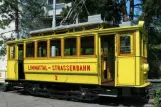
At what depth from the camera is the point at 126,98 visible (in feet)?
55.7

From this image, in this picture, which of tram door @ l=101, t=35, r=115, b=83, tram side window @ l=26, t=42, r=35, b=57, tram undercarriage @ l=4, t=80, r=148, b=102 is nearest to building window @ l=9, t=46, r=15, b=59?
tram undercarriage @ l=4, t=80, r=148, b=102

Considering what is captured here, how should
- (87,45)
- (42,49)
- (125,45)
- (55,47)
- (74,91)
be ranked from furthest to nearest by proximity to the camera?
(42,49)
(55,47)
(74,91)
(87,45)
(125,45)

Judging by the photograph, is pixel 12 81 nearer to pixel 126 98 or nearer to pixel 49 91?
pixel 49 91

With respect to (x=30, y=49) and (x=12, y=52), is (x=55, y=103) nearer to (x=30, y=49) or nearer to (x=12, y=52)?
(x=30, y=49)

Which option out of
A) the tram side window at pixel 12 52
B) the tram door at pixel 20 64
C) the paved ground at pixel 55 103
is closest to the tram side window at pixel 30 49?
the tram door at pixel 20 64

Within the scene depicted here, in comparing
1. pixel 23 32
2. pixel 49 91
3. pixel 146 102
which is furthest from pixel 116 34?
pixel 23 32

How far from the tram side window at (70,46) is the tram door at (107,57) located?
52.1 inches

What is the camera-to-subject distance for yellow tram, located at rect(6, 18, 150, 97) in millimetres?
14250

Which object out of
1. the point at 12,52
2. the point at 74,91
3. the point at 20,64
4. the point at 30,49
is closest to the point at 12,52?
the point at 12,52

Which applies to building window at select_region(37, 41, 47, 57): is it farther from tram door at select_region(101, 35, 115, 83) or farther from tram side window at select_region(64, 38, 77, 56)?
tram door at select_region(101, 35, 115, 83)

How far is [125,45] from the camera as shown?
14508 millimetres

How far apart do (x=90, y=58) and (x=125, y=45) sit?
1.65 metres

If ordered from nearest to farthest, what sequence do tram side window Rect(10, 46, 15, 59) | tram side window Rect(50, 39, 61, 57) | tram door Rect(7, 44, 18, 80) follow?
tram side window Rect(50, 39, 61, 57)
tram door Rect(7, 44, 18, 80)
tram side window Rect(10, 46, 15, 59)

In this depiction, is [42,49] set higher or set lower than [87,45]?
lower
